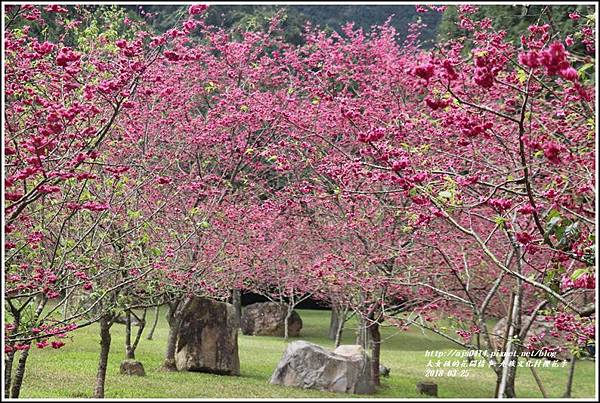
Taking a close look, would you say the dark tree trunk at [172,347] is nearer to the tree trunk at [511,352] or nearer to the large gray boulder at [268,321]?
the tree trunk at [511,352]

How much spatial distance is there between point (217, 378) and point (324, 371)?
1826 millimetres

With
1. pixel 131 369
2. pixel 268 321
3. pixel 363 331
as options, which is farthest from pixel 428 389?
pixel 268 321

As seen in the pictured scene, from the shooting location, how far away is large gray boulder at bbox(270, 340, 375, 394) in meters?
11.0

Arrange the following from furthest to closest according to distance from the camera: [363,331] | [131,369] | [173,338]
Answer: [363,331] → [173,338] → [131,369]

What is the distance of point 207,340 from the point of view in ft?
39.4

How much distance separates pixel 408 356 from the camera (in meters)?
17.3

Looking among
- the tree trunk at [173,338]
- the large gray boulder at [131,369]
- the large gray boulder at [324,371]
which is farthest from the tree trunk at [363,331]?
the large gray boulder at [131,369]

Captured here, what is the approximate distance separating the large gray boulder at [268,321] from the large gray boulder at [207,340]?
8.65m

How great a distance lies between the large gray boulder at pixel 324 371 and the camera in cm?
1101

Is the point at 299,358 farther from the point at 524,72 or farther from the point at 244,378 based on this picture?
the point at 524,72

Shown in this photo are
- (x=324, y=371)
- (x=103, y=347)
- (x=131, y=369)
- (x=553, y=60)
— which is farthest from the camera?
(x=324, y=371)

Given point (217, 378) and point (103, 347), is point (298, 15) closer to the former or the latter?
point (217, 378)

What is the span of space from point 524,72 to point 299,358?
8290 mm

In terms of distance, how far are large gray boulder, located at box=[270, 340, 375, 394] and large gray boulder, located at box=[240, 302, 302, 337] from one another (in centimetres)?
944
